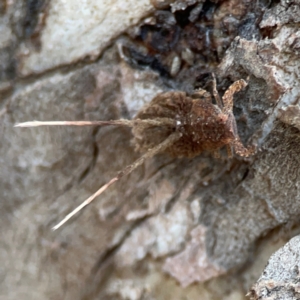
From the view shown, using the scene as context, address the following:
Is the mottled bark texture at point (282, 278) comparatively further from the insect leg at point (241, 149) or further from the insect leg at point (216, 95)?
the insect leg at point (216, 95)

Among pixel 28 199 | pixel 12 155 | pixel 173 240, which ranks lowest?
pixel 173 240

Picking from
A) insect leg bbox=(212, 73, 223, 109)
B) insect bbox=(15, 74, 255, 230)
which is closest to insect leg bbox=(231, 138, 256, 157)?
insect bbox=(15, 74, 255, 230)

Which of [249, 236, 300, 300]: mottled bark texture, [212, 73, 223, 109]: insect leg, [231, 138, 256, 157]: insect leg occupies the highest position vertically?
[212, 73, 223, 109]: insect leg

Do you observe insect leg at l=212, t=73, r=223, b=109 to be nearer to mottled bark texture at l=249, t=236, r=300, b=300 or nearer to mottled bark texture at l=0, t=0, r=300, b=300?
mottled bark texture at l=0, t=0, r=300, b=300

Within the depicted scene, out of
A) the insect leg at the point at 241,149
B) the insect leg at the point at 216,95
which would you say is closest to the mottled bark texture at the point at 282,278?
the insect leg at the point at 241,149

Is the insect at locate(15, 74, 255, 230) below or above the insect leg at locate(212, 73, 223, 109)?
below

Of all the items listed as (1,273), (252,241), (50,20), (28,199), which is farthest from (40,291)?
(50,20)

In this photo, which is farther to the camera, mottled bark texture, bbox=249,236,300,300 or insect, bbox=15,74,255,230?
insect, bbox=15,74,255,230

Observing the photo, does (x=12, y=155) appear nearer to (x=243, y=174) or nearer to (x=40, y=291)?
(x=40, y=291)
